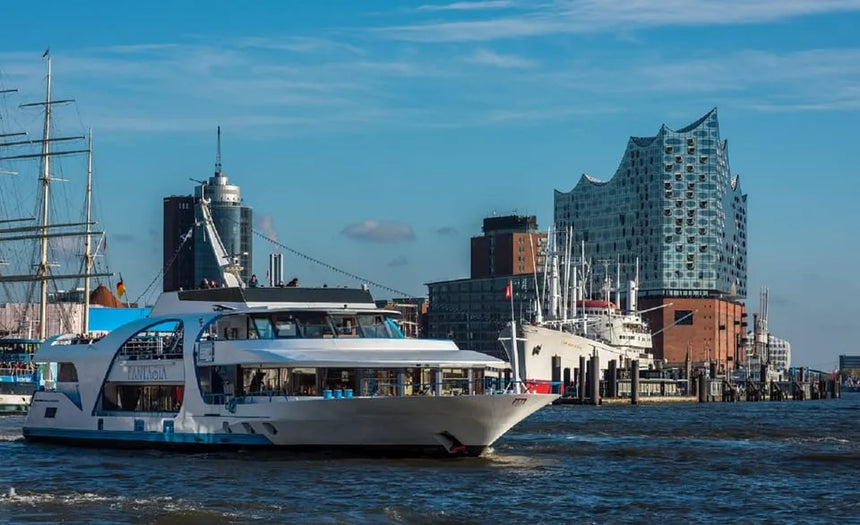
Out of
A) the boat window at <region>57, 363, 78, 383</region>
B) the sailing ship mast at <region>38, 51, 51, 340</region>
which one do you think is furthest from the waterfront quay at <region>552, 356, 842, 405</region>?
the boat window at <region>57, 363, 78, 383</region>

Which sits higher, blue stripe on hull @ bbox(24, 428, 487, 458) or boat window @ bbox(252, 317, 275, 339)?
boat window @ bbox(252, 317, 275, 339)

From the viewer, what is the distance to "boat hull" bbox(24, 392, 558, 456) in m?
43.1

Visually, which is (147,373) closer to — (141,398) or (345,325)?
(141,398)

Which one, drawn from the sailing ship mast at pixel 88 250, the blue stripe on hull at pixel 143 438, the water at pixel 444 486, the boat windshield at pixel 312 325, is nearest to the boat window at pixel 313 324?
the boat windshield at pixel 312 325

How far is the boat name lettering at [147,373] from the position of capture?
48.6 meters

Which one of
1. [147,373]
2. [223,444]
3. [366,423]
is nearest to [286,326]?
[223,444]

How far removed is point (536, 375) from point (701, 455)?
4084 inches

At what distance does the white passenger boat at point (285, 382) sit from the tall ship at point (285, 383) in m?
0.04

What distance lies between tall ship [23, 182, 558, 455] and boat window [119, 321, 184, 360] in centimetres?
5

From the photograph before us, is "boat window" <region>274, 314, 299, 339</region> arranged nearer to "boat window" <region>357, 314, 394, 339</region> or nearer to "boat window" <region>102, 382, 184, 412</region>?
"boat window" <region>357, 314, 394, 339</region>

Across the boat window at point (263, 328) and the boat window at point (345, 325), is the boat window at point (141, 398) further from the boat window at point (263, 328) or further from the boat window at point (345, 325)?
the boat window at point (345, 325)

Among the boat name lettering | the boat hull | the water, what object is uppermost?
the boat name lettering

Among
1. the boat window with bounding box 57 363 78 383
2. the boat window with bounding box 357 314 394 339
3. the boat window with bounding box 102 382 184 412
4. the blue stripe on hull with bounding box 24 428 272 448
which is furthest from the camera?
the boat window with bounding box 57 363 78 383

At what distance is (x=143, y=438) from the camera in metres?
49.1
